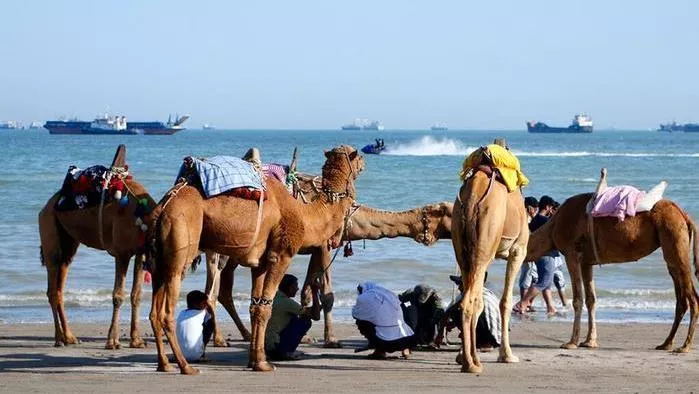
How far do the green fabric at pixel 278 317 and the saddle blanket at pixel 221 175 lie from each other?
145 centimetres

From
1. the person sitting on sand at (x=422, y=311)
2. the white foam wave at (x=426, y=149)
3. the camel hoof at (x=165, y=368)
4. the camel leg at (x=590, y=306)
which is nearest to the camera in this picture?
the camel hoof at (x=165, y=368)

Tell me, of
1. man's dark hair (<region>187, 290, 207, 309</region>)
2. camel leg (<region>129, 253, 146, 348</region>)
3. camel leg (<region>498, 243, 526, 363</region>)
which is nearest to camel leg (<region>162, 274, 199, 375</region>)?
man's dark hair (<region>187, 290, 207, 309</region>)

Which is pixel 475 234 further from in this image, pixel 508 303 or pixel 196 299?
pixel 196 299

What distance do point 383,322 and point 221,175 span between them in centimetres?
226

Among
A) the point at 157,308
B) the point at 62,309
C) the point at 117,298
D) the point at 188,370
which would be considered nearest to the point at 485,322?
the point at 188,370

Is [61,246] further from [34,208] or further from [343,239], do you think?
[34,208]

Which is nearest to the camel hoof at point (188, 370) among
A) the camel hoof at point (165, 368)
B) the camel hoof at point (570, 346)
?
the camel hoof at point (165, 368)

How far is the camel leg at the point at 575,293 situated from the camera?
43.1 ft

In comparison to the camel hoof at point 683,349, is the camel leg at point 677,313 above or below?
above

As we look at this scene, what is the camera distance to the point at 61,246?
13312 millimetres

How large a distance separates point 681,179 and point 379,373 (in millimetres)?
49819

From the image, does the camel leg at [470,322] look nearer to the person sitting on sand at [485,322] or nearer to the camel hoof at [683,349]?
the person sitting on sand at [485,322]

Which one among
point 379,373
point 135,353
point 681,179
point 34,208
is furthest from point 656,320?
point 681,179

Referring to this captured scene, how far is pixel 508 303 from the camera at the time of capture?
11828 millimetres
